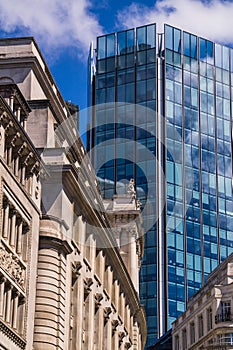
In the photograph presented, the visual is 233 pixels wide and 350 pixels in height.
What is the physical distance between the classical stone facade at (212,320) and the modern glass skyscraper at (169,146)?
24.4 metres

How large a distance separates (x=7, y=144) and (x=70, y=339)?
1677 centimetres

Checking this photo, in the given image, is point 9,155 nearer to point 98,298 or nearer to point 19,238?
point 19,238

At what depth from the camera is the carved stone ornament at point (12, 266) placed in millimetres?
44481

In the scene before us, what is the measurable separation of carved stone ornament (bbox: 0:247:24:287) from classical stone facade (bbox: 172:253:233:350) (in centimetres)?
5133

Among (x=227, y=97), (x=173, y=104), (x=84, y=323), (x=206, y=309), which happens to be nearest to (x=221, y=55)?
(x=227, y=97)

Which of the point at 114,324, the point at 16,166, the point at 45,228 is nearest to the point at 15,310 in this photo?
the point at 45,228

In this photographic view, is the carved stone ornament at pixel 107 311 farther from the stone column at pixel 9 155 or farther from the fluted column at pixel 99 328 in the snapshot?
the stone column at pixel 9 155

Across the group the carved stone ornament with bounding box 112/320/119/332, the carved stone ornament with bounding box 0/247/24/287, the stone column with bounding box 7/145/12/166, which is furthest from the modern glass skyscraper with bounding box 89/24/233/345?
the stone column with bounding box 7/145/12/166

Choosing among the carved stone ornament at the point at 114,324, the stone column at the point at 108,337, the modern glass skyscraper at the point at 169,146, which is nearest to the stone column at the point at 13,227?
the stone column at the point at 108,337

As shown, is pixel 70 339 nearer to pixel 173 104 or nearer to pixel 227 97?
pixel 173 104

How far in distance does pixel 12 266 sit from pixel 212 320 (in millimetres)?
58233

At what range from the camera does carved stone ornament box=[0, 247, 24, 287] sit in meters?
44.5

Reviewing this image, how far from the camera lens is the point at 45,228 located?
53.2 m

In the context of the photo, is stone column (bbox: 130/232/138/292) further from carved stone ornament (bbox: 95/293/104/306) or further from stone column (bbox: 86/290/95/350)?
stone column (bbox: 86/290/95/350)
